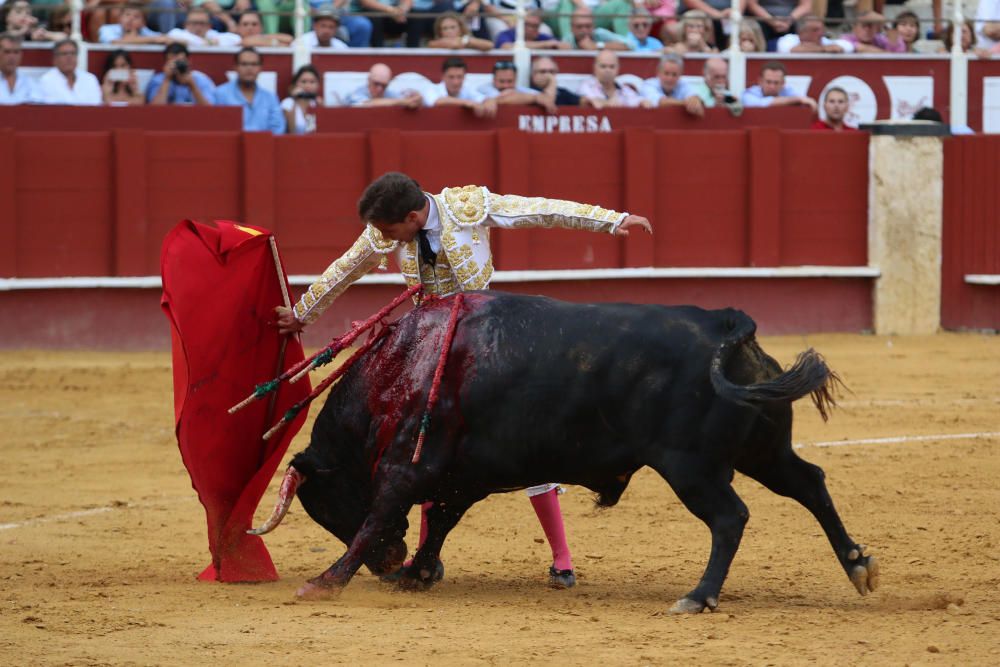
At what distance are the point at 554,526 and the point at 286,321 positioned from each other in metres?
1.02

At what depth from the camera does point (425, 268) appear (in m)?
4.74

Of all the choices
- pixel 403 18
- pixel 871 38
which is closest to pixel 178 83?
pixel 403 18

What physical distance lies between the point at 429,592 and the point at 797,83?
7826 mm

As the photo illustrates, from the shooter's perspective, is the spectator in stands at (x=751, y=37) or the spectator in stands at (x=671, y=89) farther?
the spectator in stands at (x=751, y=37)

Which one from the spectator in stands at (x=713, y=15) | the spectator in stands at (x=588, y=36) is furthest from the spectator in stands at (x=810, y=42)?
the spectator in stands at (x=588, y=36)

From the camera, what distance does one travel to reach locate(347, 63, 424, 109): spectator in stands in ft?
33.5

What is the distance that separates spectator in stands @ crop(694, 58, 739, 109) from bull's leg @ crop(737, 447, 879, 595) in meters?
6.78

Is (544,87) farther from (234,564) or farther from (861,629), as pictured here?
(861,629)

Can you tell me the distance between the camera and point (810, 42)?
11.7 meters

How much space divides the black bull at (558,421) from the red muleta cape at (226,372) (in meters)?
0.29

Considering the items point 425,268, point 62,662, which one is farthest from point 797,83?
point 62,662

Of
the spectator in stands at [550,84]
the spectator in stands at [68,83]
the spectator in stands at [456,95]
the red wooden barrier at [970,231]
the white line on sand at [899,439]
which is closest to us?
the white line on sand at [899,439]

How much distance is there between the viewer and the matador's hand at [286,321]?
490 centimetres

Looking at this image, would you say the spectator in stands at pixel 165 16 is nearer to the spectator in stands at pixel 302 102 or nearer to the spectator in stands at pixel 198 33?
the spectator in stands at pixel 198 33
